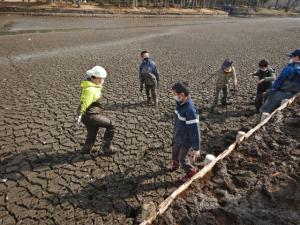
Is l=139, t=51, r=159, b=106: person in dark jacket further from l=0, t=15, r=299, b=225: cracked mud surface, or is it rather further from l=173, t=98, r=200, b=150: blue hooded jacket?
l=173, t=98, r=200, b=150: blue hooded jacket

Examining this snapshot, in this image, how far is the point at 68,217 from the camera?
13.1ft

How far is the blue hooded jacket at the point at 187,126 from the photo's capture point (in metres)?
4.07

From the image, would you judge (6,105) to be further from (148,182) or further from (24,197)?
(148,182)

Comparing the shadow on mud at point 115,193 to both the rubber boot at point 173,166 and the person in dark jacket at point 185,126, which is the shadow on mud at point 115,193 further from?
the person in dark jacket at point 185,126

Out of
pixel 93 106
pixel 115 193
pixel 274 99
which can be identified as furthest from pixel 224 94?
pixel 115 193

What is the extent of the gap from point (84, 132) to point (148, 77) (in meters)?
2.46

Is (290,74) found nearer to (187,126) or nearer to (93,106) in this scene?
(187,126)

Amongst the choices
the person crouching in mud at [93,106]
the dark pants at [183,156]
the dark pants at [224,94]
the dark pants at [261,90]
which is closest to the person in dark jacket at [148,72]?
the dark pants at [224,94]

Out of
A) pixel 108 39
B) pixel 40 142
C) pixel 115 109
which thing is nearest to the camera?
pixel 40 142

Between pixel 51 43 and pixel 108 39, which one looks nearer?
pixel 51 43

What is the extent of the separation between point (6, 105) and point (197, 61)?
957 centimetres

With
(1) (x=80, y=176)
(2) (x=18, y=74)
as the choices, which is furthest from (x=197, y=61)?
(1) (x=80, y=176)

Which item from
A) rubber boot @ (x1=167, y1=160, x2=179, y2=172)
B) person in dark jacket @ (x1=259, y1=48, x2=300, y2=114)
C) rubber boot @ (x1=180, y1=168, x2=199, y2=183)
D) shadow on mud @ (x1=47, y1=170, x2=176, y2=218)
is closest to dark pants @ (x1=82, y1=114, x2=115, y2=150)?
shadow on mud @ (x1=47, y1=170, x2=176, y2=218)

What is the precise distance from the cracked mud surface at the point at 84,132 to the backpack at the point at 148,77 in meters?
0.84
